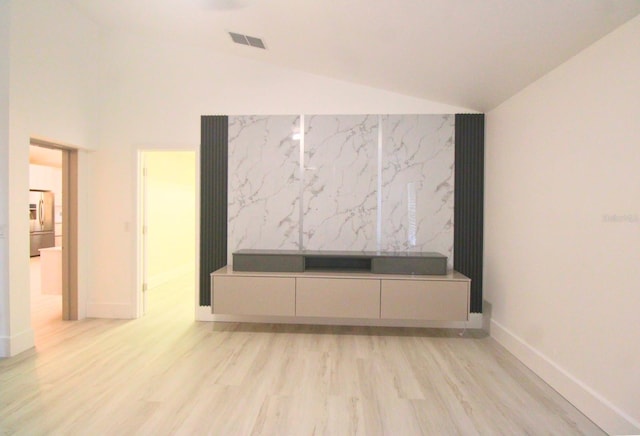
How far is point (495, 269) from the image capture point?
3.56 metres

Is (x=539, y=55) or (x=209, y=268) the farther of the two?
(x=209, y=268)

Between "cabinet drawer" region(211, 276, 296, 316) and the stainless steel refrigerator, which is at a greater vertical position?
the stainless steel refrigerator

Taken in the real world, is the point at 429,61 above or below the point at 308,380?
above

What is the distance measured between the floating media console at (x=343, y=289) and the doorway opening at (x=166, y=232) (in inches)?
47.0

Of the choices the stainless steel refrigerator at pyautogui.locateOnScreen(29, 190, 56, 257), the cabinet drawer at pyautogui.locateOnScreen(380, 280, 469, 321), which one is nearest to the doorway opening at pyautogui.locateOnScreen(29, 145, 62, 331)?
the stainless steel refrigerator at pyautogui.locateOnScreen(29, 190, 56, 257)

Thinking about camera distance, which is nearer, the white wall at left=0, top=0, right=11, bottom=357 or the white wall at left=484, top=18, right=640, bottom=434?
the white wall at left=484, top=18, right=640, bottom=434

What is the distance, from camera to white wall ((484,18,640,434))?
191 centimetres

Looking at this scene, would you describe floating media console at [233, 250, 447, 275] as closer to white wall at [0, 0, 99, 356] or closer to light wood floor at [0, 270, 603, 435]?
light wood floor at [0, 270, 603, 435]

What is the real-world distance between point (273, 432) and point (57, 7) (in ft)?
14.1

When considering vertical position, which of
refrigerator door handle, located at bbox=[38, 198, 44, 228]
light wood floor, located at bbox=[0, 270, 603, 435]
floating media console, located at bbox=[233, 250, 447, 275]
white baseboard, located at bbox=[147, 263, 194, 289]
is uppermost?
refrigerator door handle, located at bbox=[38, 198, 44, 228]

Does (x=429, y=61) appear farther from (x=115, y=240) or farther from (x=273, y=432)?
(x=115, y=240)

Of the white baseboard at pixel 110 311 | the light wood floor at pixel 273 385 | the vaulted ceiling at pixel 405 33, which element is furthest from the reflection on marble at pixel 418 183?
the white baseboard at pixel 110 311

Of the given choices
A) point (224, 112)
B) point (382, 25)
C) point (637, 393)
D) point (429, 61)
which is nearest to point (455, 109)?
point (429, 61)

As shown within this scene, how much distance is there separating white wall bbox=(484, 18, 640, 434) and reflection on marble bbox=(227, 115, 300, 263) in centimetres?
220
